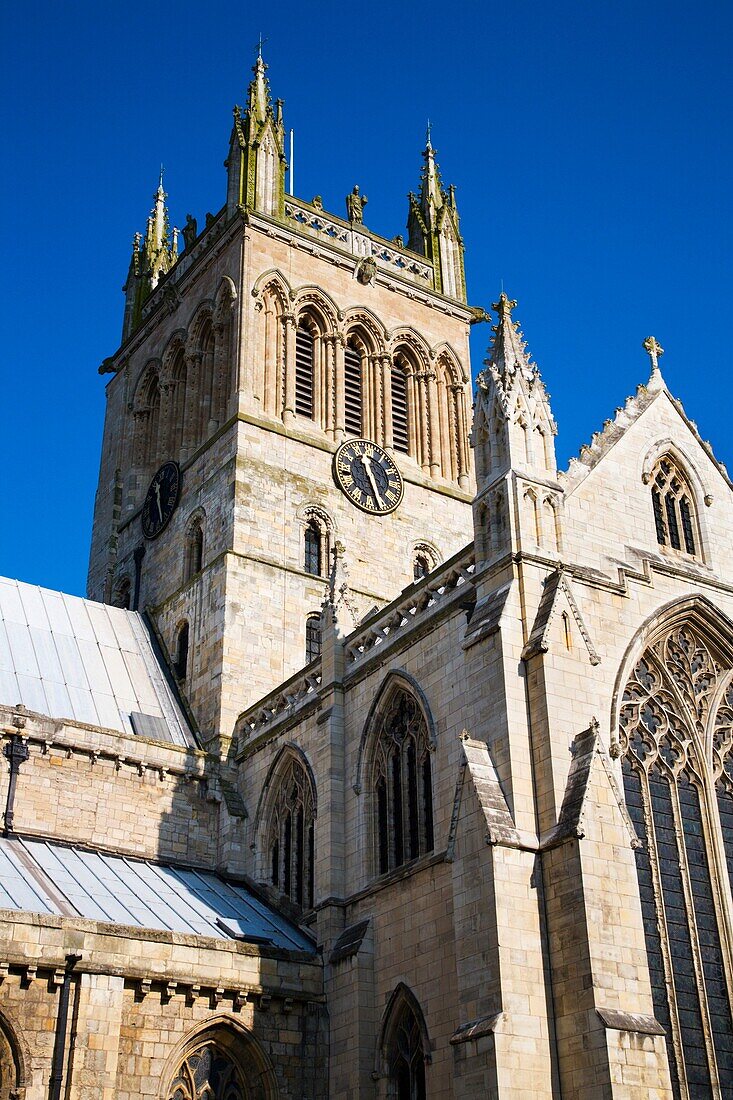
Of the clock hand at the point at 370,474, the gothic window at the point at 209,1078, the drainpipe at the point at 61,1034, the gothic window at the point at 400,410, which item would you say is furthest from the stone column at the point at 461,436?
the drainpipe at the point at 61,1034

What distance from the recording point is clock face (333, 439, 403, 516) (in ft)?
124

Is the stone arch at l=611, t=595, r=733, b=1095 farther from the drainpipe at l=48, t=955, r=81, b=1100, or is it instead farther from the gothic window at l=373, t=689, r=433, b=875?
the drainpipe at l=48, t=955, r=81, b=1100

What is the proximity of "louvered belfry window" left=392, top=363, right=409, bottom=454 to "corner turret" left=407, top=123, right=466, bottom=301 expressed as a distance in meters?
4.06

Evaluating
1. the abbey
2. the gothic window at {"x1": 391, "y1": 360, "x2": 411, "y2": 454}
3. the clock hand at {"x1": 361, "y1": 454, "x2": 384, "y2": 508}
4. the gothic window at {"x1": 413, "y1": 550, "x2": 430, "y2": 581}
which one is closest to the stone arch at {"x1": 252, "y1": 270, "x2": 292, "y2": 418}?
the abbey

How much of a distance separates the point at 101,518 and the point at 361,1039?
77.0ft

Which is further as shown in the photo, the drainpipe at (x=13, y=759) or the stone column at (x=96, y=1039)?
the drainpipe at (x=13, y=759)

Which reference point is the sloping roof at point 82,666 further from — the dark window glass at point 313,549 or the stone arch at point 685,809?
the stone arch at point 685,809

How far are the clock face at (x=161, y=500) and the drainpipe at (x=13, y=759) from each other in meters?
12.0

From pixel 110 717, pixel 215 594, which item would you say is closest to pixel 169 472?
pixel 215 594

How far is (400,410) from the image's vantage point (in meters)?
41.6

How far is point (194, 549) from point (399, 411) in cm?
850

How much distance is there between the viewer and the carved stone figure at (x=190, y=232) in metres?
43.8

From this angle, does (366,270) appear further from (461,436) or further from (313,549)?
(313,549)

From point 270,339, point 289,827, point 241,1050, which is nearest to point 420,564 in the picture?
point 270,339
